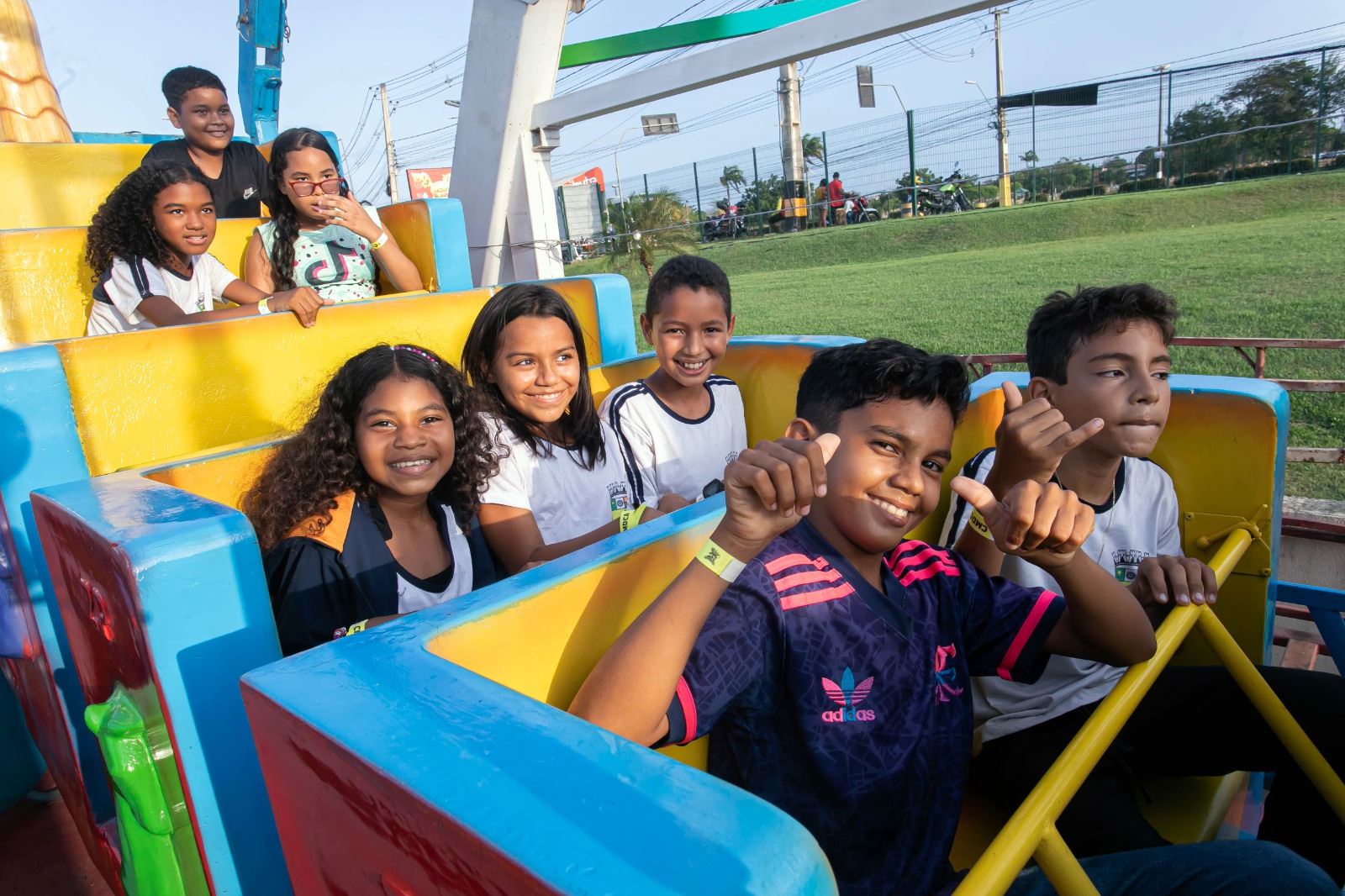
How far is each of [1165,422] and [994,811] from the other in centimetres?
101

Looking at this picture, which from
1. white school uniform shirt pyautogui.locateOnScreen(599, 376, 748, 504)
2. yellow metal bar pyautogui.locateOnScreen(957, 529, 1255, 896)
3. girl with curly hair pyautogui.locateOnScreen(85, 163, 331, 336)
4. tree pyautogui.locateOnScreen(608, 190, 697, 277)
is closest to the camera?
yellow metal bar pyautogui.locateOnScreen(957, 529, 1255, 896)

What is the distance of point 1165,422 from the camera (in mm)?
2027

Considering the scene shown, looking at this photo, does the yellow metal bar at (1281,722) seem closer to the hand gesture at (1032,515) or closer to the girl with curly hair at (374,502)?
the hand gesture at (1032,515)

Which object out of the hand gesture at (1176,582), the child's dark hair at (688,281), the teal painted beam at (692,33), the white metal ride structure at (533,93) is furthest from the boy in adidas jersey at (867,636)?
the teal painted beam at (692,33)

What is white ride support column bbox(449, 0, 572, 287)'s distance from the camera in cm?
507

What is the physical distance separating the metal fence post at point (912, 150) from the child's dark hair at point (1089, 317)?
18.0 meters

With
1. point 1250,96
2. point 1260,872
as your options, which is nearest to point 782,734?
point 1260,872

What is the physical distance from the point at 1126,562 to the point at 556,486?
139 centimetres

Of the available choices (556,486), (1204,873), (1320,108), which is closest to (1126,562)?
(1204,873)

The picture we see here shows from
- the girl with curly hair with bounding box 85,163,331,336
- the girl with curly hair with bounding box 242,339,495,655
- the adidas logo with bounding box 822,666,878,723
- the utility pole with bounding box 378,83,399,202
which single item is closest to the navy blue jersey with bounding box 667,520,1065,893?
the adidas logo with bounding box 822,666,878,723

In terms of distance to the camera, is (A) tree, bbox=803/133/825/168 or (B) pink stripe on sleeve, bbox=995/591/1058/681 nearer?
(B) pink stripe on sleeve, bbox=995/591/1058/681

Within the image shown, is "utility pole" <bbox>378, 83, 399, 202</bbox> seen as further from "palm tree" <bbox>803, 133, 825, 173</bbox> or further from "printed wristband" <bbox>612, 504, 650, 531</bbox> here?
"printed wristband" <bbox>612, 504, 650, 531</bbox>

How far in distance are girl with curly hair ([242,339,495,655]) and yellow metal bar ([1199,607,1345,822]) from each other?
1496 mm

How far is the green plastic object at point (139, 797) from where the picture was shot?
1.24 m
